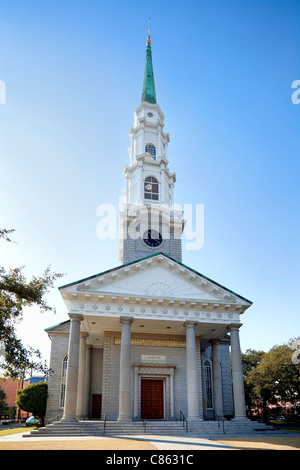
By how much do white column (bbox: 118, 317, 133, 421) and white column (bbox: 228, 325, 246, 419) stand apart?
7.10m

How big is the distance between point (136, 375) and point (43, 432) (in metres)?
9.38

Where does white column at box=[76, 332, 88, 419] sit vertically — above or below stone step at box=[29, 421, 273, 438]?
above

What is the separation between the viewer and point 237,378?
24547 mm

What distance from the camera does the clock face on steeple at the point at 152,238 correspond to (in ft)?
112

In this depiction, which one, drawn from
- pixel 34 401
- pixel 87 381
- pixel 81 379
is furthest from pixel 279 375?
pixel 34 401

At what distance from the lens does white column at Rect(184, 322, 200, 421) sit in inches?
909

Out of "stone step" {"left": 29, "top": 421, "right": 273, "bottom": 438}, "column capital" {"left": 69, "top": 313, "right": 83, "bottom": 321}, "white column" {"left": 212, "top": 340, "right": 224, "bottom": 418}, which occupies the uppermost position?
"column capital" {"left": 69, "top": 313, "right": 83, "bottom": 321}

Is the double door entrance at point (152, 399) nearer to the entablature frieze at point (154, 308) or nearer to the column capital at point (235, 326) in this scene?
the entablature frieze at point (154, 308)

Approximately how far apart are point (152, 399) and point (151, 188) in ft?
64.7

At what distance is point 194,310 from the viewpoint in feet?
84.8

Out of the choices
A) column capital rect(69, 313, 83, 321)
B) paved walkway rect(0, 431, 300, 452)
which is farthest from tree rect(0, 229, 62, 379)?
column capital rect(69, 313, 83, 321)

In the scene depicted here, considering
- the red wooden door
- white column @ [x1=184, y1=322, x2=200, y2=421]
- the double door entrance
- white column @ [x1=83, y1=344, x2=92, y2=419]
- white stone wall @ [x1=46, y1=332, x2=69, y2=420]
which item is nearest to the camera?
white column @ [x1=184, y1=322, x2=200, y2=421]

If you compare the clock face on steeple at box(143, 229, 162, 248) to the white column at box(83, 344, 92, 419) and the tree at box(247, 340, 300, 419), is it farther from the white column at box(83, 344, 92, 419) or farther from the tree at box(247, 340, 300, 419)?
the tree at box(247, 340, 300, 419)
